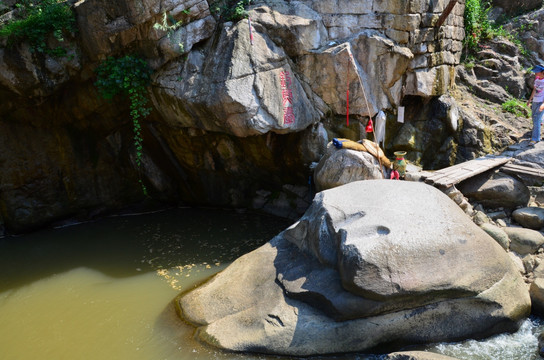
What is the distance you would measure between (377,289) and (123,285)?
163 inches

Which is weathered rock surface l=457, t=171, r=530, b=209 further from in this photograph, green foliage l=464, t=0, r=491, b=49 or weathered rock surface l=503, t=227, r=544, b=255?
green foliage l=464, t=0, r=491, b=49

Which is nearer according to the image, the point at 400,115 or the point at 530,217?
the point at 530,217

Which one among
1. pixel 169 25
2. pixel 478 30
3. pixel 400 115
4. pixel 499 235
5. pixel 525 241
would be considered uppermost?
pixel 169 25

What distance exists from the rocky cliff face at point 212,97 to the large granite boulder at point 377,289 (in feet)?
10.8

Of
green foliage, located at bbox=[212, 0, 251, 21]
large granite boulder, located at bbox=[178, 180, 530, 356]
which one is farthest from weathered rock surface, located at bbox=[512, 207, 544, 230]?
green foliage, located at bbox=[212, 0, 251, 21]

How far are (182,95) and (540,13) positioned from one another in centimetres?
1196

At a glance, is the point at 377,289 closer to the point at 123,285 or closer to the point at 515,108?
the point at 123,285

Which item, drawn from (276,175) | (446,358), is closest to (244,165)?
(276,175)

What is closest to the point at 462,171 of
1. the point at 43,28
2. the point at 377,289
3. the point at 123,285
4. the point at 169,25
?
the point at 377,289

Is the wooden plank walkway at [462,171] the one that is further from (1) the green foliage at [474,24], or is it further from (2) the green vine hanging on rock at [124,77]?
(2) the green vine hanging on rock at [124,77]

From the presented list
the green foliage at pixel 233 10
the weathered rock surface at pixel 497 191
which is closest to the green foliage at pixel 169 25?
the green foliage at pixel 233 10

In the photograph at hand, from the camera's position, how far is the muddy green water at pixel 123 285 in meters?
5.05

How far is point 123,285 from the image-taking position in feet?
21.4

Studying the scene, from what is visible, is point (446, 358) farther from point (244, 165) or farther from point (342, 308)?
point (244, 165)
